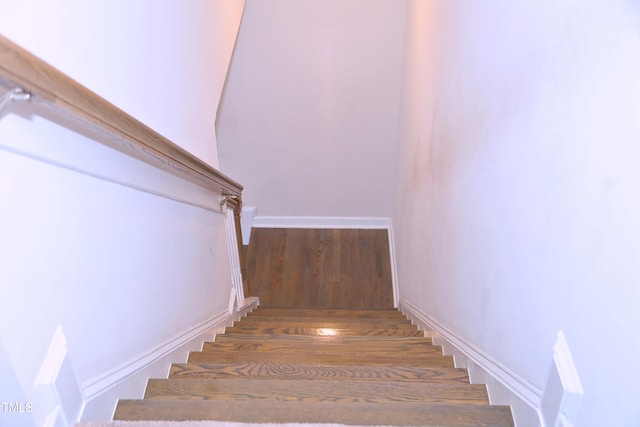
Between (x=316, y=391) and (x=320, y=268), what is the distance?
3201 mm

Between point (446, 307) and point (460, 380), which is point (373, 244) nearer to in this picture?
point (446, 307)

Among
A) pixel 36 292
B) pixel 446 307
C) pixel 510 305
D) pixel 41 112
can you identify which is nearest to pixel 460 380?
pixel 510 305

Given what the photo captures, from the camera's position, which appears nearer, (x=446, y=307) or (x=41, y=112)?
(x=41, y=112)

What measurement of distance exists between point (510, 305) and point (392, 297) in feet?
9.83

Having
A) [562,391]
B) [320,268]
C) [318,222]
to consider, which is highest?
[562,391]

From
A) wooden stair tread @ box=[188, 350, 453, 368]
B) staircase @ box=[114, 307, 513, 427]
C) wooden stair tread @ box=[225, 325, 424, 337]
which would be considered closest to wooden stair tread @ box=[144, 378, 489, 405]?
staircase @ box=[114, 307, 513, 427]

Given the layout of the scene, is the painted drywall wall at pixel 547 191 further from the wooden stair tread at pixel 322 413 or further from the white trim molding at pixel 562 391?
the wooden stair tread at pixel 322 413

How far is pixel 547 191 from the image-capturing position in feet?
3.43

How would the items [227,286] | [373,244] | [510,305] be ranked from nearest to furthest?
[510,305] → [227,286] → [373,244]

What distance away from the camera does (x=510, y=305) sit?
1259 mm

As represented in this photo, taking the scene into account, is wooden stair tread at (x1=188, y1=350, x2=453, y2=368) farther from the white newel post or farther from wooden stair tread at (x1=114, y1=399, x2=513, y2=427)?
the white newel post

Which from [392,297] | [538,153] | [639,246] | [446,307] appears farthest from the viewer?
[392,297]

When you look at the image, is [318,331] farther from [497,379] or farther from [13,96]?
[13,96]

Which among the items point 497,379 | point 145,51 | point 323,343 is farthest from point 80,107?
point 323,343
